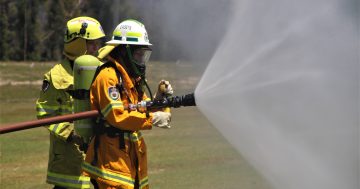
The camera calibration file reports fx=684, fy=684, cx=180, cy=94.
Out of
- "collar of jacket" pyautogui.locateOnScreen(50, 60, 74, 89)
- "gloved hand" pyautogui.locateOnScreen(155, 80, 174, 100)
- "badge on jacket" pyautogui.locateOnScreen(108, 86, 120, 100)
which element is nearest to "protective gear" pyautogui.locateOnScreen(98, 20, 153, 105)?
"gloved hand" pyautogui.locateOnScreen(155, 80, 174, 100)

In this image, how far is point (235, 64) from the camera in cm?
567

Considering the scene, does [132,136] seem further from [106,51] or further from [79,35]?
[79,35]

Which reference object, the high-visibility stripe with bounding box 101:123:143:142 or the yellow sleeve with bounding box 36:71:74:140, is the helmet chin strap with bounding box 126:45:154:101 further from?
the yellow sleeve with bounding box 36:71:74:140

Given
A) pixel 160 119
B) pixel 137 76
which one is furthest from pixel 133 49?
pixel 160 119

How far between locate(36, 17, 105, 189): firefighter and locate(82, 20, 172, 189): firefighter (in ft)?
2.10

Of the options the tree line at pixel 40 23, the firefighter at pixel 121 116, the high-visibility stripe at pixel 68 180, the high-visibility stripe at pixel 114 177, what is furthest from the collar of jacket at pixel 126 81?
the tree line at pixel 40 23

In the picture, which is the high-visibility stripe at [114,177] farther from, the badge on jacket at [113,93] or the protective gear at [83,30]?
the protective gear at [83,30]

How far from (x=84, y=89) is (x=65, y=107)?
74cm

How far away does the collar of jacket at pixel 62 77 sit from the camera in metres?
5.99

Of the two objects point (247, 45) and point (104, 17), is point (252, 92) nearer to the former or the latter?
point (247, 45)

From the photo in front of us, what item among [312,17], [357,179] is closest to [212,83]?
[312,17]

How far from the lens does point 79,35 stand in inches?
244

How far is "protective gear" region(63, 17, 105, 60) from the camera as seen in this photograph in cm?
620

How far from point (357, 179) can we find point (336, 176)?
1.68 ft
